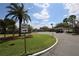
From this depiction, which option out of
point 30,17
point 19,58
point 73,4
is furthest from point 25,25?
point 73,4

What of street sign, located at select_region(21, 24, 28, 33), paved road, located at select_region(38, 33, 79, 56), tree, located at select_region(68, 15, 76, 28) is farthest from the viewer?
tree, located at select_region(68, 15, 76, 28)

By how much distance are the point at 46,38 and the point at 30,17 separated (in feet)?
3.46

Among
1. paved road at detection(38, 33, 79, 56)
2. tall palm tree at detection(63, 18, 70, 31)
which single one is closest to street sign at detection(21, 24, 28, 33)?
paved road at detection(38, 33, 79, 56)

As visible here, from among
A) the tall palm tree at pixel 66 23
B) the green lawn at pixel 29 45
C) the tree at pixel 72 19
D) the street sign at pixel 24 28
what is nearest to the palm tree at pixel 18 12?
the street sign at pixel 24 28

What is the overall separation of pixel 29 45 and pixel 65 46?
1336 millimetres

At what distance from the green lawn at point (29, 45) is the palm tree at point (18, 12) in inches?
29.8

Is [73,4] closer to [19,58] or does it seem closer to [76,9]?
[76,9]

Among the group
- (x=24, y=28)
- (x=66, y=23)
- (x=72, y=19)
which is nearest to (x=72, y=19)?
(x=72, y=19)

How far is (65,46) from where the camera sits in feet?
28.5

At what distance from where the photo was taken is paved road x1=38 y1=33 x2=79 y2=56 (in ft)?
27.1

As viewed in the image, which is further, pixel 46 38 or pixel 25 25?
pixel 46 38

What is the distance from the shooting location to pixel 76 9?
8.40 m

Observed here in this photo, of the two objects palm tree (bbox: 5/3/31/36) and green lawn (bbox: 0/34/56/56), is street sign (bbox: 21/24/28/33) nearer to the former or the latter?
palm tree (bbox: 5/3/31/36)

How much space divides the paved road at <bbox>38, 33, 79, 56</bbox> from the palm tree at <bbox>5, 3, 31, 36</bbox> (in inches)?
55.9
